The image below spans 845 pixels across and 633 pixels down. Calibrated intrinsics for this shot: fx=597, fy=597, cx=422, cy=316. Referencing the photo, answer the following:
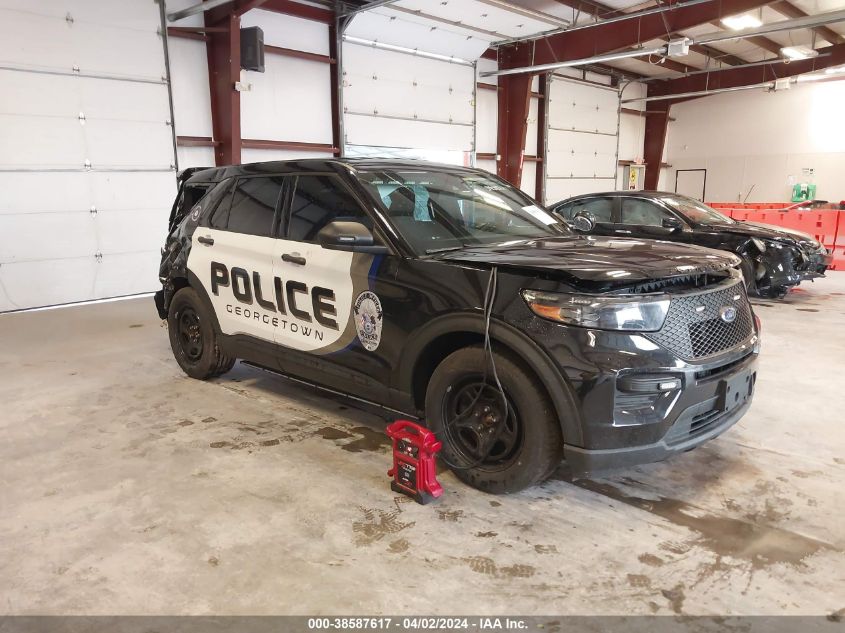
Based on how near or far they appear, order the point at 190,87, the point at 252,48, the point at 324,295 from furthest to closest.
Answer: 1. the point at 190,87
2. the point at 252,48
3. the point at 324,295

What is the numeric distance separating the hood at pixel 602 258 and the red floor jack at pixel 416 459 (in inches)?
33.4

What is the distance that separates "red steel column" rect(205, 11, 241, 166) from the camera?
9.12 metres

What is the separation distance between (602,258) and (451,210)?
3.50 ft

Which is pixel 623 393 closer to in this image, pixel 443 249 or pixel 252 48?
pixel 443 249

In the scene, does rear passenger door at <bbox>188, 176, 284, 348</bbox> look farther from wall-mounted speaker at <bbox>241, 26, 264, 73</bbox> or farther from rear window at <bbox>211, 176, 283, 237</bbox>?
wall-mounted speaker at <bbox>241, 26, 264, 73</bbox>

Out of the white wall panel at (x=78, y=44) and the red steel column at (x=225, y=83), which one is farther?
the red steel column at (x=225, y=83)

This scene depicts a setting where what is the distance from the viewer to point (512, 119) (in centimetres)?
1462

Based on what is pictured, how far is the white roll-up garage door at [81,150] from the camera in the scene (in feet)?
26.1

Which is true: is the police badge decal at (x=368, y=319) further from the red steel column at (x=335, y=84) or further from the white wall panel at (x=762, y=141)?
the white wall panel at (x=762, y=141)

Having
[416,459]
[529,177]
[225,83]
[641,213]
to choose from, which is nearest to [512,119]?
[529,177]

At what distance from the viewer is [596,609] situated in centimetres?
209

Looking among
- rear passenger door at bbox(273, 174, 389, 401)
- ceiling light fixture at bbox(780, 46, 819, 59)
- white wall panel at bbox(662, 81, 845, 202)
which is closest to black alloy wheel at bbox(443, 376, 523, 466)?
rear passenger door at bbox(273, 174, 389, 401)

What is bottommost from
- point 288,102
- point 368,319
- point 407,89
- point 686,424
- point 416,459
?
point 416,459

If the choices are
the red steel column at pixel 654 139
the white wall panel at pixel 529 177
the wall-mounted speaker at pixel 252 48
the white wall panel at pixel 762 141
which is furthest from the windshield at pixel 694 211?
the red steel column at pixel 654 139
